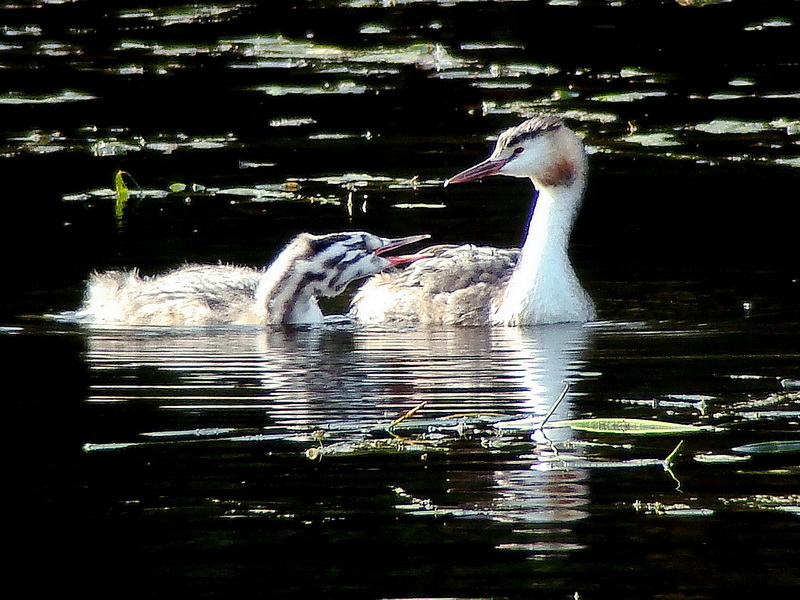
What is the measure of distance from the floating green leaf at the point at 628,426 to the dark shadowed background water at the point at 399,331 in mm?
50

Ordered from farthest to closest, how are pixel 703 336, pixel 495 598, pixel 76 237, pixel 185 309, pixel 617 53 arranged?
1. pixel 617 53
2. pixel 76 237
3. pixel 185 309
4. pixel 703 336
5. pixel 495 598

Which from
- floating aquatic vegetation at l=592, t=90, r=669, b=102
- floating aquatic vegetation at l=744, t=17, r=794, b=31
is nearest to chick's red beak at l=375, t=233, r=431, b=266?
floating aquatic vegetation at l=592, t=90, r=669, b=102

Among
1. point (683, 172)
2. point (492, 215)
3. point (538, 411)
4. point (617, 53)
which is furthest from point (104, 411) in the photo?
point (617, 53)

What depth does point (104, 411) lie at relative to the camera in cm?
879

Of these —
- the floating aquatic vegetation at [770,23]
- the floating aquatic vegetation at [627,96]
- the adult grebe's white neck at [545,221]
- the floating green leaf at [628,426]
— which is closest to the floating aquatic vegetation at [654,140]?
the floating aquatic vegetation at [627,96]

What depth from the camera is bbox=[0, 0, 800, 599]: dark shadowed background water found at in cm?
652

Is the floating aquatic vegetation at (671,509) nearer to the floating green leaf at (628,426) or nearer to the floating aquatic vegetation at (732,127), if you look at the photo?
the floating green leaf at (628,426)

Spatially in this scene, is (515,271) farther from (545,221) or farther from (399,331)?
(399,331)

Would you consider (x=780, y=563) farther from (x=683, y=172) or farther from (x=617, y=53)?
(x=617, y=53)

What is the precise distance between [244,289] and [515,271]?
1.75 m

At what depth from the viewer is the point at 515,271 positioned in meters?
12.1

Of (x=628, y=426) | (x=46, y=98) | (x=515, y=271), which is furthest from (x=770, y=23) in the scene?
(x=628, y=426)

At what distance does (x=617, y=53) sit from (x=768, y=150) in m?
4.93

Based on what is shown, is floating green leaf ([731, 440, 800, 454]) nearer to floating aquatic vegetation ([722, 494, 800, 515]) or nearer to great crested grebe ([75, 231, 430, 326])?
floating aquatic vegetation ([722, 494, 800, 515])
